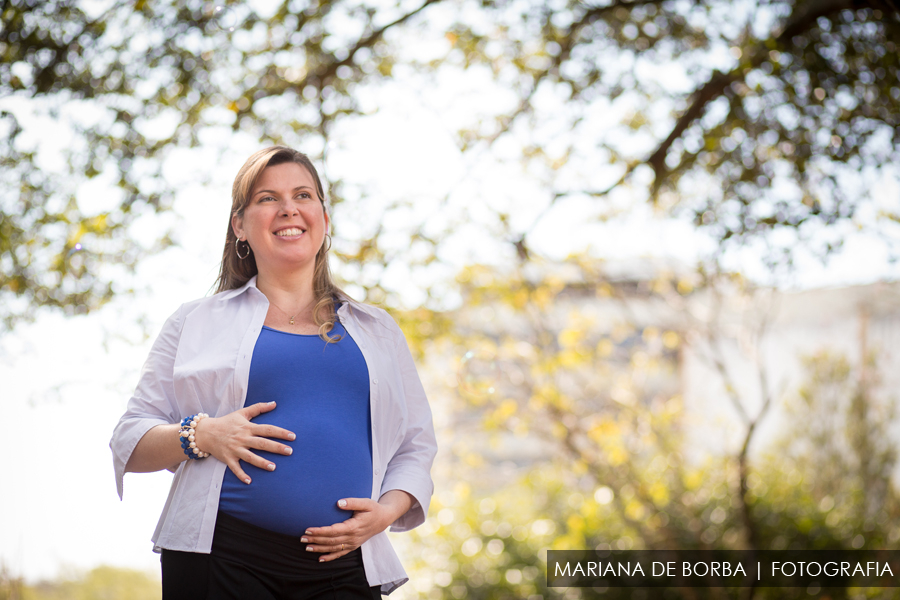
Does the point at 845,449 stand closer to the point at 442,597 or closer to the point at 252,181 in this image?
the point at 442,597

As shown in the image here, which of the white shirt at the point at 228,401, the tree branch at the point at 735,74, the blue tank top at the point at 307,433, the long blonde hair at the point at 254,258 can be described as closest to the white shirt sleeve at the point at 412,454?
the white shirt at the point at 228,401

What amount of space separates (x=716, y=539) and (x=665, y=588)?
1.82 ft

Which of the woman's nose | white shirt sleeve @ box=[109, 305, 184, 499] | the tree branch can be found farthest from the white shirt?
the tree branch

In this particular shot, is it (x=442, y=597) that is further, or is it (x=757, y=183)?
(x=442, y=597)

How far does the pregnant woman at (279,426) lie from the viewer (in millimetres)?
1553

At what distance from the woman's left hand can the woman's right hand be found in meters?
0.19

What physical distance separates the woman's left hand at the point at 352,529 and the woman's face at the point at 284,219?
65cm

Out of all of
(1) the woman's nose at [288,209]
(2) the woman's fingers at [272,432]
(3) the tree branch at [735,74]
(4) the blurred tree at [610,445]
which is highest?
(3) the tree branch at [735,74]

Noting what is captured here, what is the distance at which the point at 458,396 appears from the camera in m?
5.07

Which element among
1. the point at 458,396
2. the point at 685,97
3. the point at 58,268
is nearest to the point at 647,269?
the point at 685,97

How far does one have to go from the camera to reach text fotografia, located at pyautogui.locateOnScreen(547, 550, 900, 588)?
509 centimetres

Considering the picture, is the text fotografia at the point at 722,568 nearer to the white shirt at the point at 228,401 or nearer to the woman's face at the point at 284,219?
the white shirt at the point at 228,401

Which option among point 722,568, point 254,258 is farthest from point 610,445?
point 254,258

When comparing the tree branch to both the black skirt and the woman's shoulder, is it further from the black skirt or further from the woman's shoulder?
the black skirt
